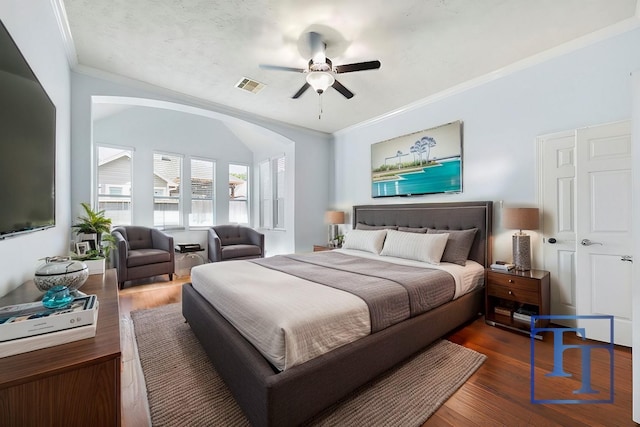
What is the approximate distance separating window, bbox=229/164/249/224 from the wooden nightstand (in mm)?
5571

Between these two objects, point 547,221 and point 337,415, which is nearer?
point 337,415

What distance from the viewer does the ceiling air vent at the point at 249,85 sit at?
3.35m

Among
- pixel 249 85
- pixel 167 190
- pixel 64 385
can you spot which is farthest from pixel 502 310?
pixel 167 190

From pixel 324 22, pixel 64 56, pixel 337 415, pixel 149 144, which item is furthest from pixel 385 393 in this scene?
pixel 149 144

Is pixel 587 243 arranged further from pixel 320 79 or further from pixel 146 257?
pixel 146 257

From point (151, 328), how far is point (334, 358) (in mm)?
2130

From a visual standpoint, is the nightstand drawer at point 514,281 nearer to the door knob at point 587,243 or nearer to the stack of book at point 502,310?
the stack of book at point 502,310

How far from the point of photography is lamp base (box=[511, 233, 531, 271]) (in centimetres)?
273

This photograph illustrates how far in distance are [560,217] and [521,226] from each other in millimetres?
422

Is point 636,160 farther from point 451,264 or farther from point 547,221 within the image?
point 451,264

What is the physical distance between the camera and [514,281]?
260 centimetres

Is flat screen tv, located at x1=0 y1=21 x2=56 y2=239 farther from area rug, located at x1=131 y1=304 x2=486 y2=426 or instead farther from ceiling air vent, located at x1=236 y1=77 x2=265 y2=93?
ceiling air vent, located at x1=236 y1=77 x2=265 y2=93

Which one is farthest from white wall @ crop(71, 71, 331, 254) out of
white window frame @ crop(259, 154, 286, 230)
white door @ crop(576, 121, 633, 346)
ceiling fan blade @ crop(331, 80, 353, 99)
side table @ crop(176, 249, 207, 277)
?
white door @ crop(576, 121, 633, 346)

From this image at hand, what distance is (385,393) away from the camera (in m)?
1.70
